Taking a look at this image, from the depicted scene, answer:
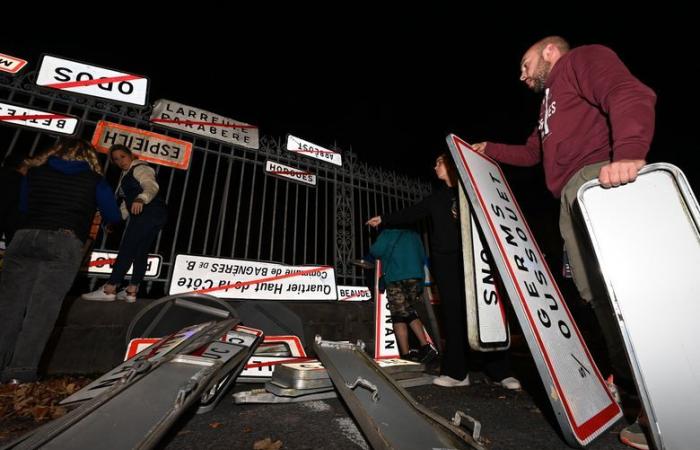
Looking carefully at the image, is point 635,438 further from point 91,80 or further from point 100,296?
point 91,80

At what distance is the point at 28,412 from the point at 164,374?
1.43 metres

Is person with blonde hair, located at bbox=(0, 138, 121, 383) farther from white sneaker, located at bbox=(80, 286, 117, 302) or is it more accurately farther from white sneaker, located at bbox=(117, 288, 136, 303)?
white sneaker, located at bbox=(117, 288, 136, 303)

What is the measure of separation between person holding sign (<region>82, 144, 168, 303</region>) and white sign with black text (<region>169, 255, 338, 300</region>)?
1.53 feet

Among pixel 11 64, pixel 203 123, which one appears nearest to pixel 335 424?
pixel 203 123

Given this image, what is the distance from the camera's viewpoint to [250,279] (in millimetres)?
4543

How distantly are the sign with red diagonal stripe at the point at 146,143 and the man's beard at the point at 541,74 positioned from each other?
4709mm

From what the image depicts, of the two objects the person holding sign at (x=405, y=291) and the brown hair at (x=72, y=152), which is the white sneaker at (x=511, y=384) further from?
the brown hair at (x=72, y=152)

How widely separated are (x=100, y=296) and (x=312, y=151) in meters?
4.11

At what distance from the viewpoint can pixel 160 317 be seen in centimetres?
282

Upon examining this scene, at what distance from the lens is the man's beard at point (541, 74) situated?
1998 mm

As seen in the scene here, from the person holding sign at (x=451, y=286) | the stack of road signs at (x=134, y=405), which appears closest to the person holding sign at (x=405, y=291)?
the person holding sign at (x=451, y=286)

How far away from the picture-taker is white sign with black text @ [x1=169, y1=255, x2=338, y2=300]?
13.5 feet

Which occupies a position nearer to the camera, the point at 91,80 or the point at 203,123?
the point at 91,80

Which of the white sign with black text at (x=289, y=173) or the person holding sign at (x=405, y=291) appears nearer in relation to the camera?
the person holding sign at (x=405, y=291)
